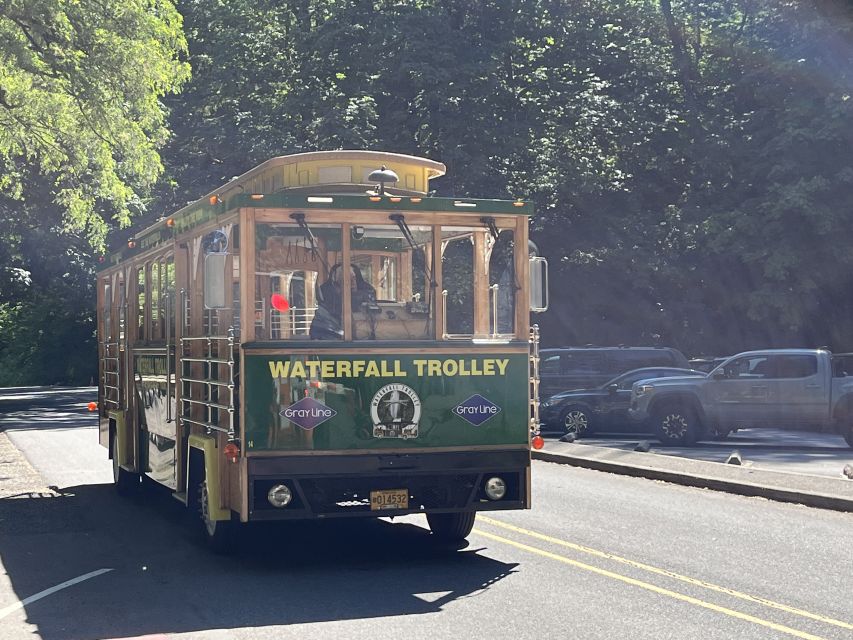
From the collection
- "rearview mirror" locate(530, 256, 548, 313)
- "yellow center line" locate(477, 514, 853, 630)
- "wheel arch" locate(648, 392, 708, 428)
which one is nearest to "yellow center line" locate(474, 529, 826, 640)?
"yellow center line" locate(477, 514, 853, 630)

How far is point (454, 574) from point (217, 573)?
1.89 metres

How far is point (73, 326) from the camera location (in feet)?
236

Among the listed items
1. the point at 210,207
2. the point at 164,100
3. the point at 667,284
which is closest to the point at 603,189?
the point at 667,284

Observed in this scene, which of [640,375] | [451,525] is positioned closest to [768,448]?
[640,375]

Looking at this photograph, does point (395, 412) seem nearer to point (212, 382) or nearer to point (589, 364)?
point (212, 382)

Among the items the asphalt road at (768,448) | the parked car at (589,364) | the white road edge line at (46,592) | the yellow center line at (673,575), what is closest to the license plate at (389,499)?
the yellow center line at (673,575)

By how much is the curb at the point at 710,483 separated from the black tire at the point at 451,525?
15.5 feet

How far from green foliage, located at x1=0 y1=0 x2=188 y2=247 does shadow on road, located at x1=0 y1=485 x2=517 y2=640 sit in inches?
333

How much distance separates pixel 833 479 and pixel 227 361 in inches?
335

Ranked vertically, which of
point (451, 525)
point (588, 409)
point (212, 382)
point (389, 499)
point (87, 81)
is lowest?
point (451, 525)

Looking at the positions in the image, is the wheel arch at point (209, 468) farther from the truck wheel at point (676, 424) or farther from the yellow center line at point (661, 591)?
the truck wheel at point (676, 424)

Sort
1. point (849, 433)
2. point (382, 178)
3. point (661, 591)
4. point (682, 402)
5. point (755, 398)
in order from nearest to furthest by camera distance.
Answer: point (661, 591) → point (382, 178) → point (849, 433) → point (755, 398) → point (682, 402)

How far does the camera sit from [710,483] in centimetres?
1580

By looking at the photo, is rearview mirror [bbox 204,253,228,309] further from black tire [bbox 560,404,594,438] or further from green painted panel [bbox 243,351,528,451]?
black tire [bbox 560,404,594,438]
